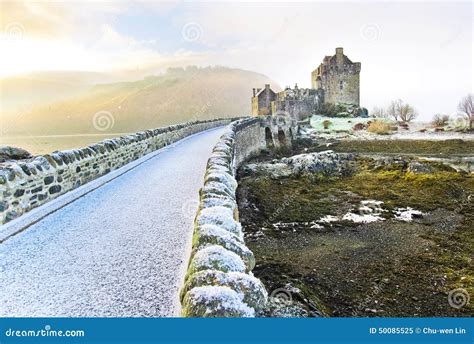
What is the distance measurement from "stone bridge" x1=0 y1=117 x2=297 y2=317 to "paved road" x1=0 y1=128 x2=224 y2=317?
1 cm

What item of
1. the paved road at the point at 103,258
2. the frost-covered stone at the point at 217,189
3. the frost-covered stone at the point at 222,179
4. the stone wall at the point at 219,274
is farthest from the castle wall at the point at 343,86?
the stone wall at the point at 219,274

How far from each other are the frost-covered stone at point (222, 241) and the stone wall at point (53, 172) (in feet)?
13.4

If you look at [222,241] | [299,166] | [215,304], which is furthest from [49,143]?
[215,304]

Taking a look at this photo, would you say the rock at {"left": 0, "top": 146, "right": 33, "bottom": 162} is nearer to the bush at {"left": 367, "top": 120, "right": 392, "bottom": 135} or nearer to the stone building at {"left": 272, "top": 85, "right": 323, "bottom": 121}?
the bush at {"left": 367, "top": 120, "right": 392, "bottom": 135}

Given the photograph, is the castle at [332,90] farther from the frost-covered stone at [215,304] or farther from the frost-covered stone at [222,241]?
the frost-covered stone at [215,304]

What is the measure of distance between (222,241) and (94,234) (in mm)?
2842

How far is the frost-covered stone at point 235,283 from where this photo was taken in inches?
162

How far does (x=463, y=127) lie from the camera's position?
46031 millimetres

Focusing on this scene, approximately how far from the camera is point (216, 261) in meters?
4.48

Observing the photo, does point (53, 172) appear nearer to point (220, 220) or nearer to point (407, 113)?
point (220, 220)

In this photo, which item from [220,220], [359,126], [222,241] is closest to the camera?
[222,241]

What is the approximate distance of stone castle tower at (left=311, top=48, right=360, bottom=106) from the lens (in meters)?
57.2

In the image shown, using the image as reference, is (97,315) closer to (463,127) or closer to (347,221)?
(347,221)

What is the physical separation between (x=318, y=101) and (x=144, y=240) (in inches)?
2110
